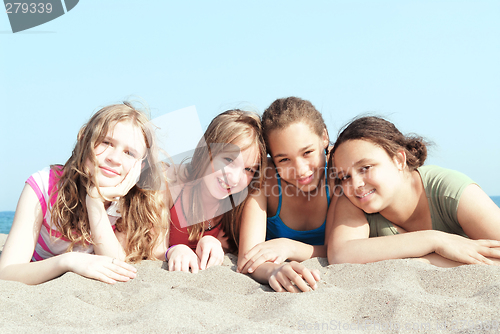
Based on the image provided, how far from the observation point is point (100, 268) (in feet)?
8.80

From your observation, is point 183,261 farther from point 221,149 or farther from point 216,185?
point 221,149

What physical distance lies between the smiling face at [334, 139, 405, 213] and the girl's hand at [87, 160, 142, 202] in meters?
1.80

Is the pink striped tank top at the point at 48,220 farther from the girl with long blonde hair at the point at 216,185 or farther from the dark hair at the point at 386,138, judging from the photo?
the dark hair at the point at 386,138

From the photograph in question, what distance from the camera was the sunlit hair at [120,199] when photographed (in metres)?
3.23

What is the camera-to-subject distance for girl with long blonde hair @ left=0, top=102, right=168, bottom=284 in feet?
9.60

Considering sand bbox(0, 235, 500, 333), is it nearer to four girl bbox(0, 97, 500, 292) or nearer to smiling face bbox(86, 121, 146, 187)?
four girl bbox(0, 97, 500, 292)

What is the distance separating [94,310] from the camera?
6.79ft

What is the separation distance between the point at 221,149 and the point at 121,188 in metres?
0.97

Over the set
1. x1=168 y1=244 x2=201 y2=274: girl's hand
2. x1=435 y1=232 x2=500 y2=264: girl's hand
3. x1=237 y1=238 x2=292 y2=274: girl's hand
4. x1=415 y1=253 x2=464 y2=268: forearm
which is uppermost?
x1=168 y1=244 x2=201 y2=274: girl's hand

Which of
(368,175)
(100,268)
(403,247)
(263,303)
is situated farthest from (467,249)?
(100,268)

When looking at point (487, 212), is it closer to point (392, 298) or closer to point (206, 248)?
point (392, 298)

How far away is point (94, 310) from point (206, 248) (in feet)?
4.01

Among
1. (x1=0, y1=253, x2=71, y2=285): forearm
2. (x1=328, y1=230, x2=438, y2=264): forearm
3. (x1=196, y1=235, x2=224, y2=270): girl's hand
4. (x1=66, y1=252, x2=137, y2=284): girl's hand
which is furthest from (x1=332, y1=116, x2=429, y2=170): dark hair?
(x1=0, y1=253, x2=71, y2=285): forearm

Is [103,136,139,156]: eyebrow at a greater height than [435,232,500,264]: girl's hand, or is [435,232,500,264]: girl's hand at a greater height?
[103,136,139,156]: eyebrow
